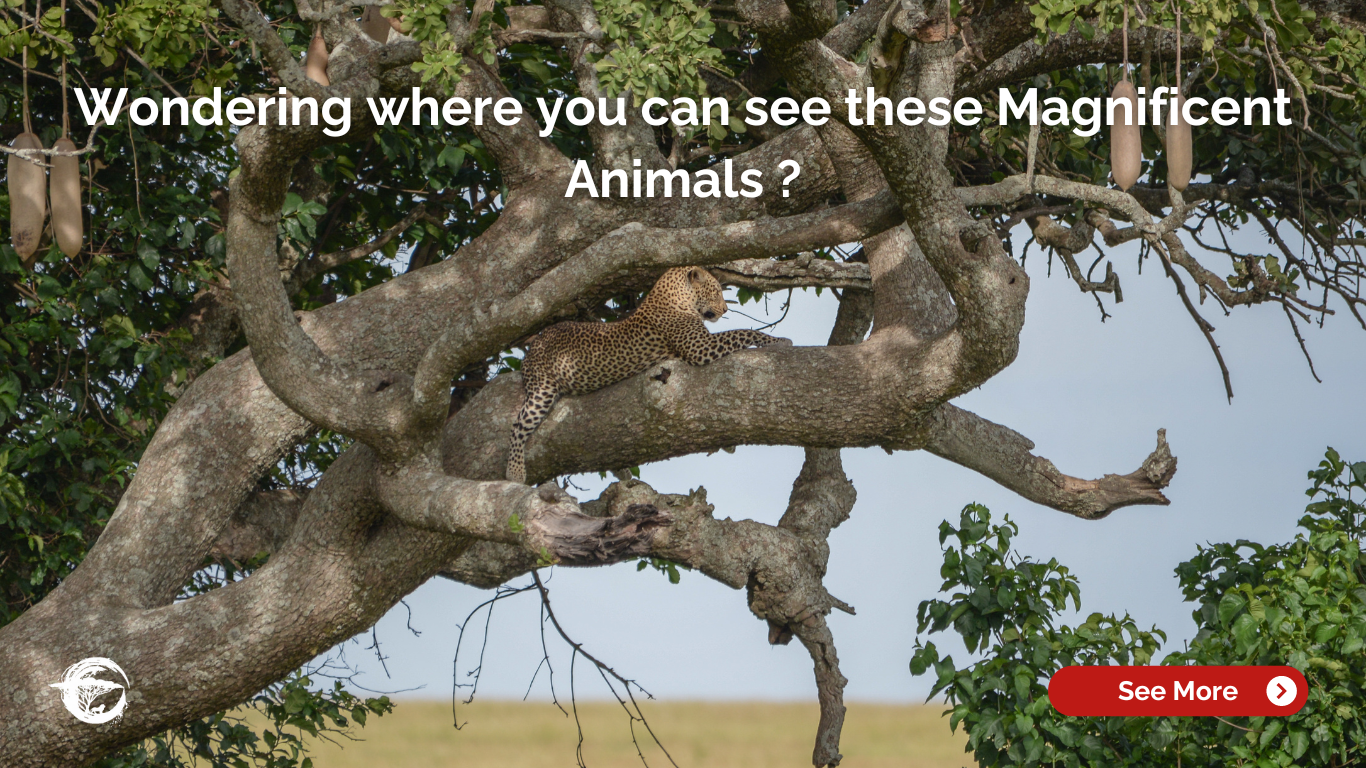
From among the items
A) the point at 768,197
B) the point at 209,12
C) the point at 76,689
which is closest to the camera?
the point at 209,12

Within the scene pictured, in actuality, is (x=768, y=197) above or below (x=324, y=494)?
above

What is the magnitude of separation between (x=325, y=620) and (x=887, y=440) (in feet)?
8.63

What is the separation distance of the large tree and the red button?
1.27 meters

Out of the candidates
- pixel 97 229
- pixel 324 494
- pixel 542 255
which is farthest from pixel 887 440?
pixel 97 229

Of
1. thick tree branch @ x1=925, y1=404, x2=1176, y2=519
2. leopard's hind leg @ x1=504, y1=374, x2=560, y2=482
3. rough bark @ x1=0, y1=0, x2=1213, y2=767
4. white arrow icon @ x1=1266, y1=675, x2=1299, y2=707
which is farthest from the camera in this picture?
thick tree branch @ x1=925, y1=404, x2=1176, y2=519

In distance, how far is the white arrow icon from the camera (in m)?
4.41

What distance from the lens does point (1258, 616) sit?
4.57 m

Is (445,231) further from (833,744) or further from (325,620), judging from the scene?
(833,744)

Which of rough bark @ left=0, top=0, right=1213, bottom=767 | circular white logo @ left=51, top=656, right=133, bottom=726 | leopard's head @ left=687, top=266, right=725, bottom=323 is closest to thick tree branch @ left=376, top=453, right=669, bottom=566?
rough bark @ left=0, top=0, right=1213, bottom=767

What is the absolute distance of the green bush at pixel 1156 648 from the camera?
14.5 ft

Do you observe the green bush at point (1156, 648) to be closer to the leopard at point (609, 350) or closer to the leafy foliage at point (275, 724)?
the leopard at point (609, 350)

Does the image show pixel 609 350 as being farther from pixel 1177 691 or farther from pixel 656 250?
pixel 1177 691

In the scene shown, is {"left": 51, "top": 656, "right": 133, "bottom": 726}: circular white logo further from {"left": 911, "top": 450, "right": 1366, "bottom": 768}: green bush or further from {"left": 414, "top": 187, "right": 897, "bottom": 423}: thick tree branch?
{"left": 911, "top": 450, "right": 1366, "bottom": 768}: green bush

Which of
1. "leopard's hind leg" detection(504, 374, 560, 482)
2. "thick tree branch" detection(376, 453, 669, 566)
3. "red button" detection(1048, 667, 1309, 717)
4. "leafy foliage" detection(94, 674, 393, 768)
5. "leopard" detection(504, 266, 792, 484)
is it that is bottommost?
"leafy foliage" detection(94, 674, 393, 768)
